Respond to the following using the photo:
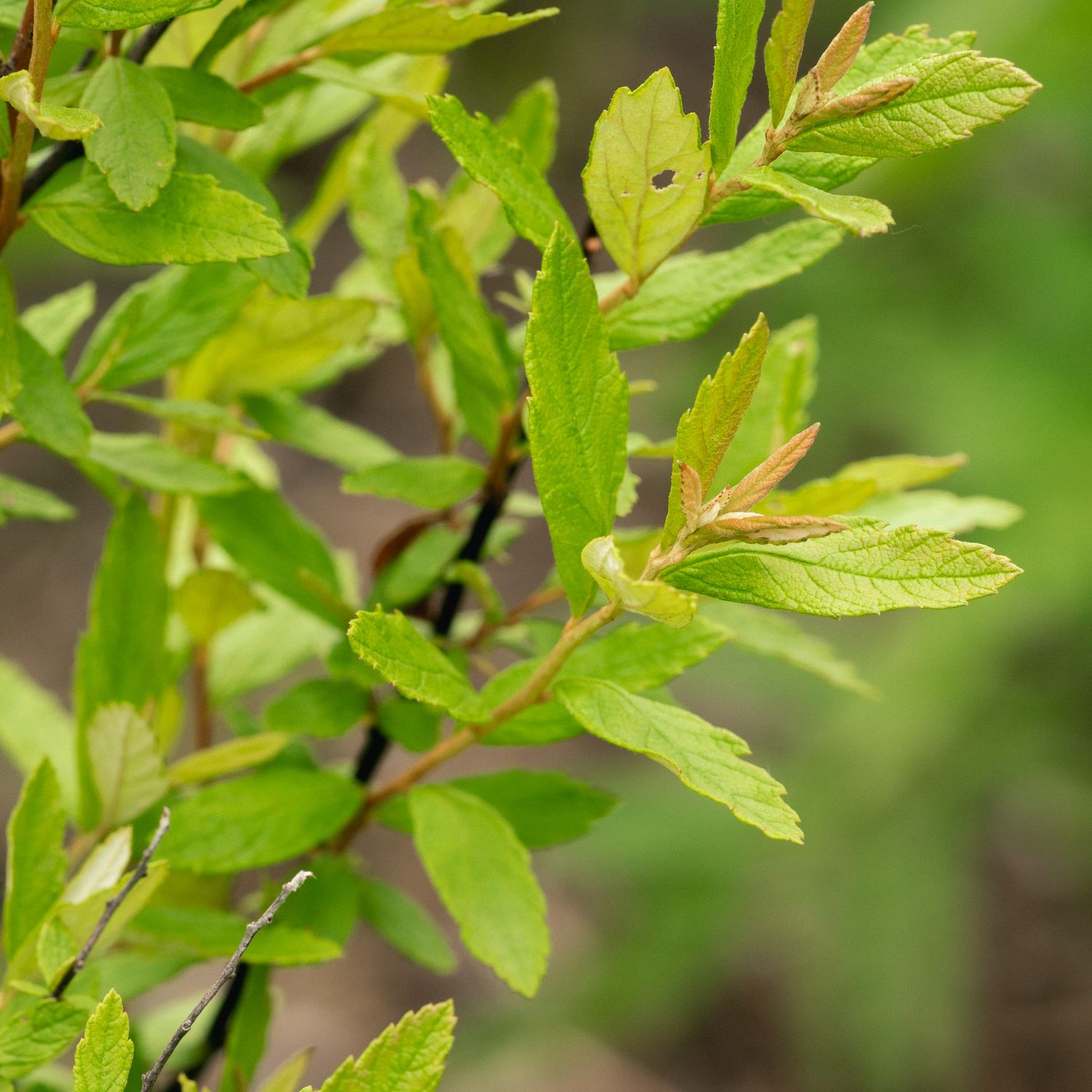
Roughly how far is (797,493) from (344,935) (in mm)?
353

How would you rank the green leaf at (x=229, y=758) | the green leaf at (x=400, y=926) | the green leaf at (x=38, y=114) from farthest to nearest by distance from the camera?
the green leaf at (x=400, y=926) → the green leaf at (x=229, y=758) → the green leaf at (x=38, y=114)

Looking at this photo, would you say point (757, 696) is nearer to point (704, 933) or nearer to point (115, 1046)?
point (704, 933)

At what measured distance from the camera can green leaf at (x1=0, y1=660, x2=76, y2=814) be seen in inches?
31.0

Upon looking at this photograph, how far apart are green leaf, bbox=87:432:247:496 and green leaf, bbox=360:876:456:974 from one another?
0.87 feet

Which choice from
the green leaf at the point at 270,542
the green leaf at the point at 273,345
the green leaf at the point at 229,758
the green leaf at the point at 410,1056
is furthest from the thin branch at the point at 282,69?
the green leaf at the point at 410,1056

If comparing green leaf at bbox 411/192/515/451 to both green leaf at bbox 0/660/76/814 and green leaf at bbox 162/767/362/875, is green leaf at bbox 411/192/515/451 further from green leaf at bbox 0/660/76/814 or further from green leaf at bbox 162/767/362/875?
green leaf at bbox 0/660/76/814

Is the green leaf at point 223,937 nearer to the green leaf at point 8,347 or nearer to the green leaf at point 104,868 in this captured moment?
the green leaf at point 104,868

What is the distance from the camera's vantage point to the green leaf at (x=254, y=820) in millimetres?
601

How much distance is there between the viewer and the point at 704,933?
2.53 meters

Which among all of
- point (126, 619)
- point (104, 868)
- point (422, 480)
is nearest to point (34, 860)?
point (104, 868)

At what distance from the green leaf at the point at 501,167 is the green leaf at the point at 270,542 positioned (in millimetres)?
245

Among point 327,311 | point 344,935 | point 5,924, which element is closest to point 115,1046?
point 5,924

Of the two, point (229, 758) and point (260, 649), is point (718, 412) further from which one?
point (260, 649)

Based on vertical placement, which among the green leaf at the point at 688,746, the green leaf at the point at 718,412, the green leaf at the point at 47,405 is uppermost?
the green leaf at the point at 718,412
